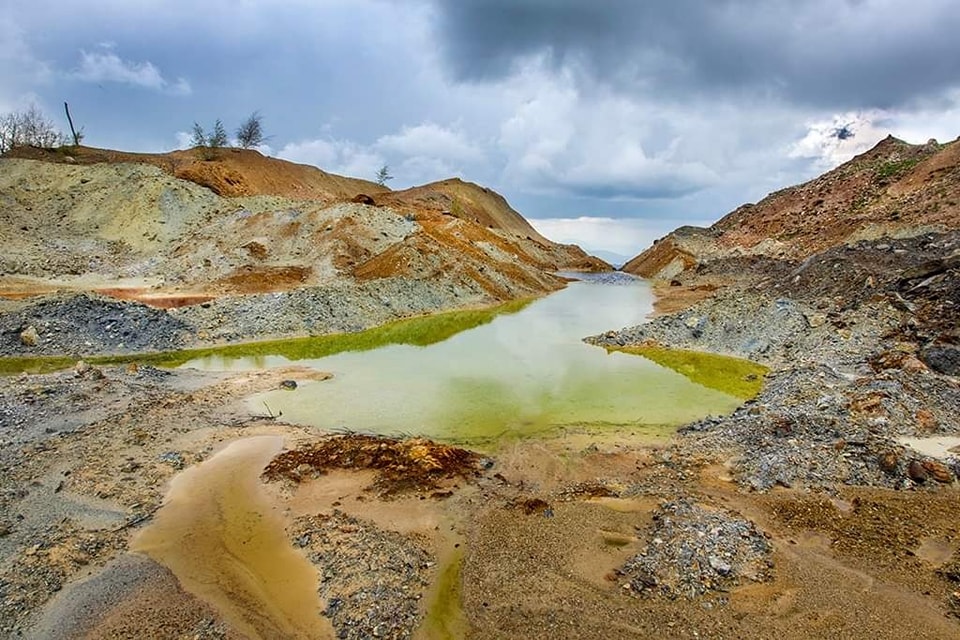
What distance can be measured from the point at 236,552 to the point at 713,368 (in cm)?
1591

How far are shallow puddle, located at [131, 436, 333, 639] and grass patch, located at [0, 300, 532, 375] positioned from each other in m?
9.88

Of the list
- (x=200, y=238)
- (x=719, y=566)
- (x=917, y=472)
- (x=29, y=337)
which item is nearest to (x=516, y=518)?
(x=719, y=566)

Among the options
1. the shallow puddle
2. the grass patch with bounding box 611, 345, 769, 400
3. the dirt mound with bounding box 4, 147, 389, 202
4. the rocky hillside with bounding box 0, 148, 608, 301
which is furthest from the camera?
the dirt mound with bounding box 4, 147, 389, 202

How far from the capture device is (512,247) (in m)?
51.9

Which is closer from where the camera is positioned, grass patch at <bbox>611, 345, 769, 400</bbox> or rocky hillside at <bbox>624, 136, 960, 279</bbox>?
grass patch at <bbox>611, 345, 769, 400</bbox>

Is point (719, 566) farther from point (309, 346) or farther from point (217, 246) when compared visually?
point (217, 246)

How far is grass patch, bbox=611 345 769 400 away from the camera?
16641mm

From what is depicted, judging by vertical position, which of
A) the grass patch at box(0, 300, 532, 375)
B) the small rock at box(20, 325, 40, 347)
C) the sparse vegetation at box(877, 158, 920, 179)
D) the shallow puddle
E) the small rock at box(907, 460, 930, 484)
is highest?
the sparse vegetation at box(877, 158, 920, 179)

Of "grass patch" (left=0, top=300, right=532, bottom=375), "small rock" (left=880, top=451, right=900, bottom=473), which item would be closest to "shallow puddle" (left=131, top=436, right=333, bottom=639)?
"small rock" (left=880, top=451, right=900, bottom=473)

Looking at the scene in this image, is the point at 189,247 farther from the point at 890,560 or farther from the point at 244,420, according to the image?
the point at 890,560

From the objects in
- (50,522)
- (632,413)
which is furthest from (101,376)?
(632,413)

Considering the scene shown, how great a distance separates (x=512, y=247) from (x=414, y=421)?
131 feet

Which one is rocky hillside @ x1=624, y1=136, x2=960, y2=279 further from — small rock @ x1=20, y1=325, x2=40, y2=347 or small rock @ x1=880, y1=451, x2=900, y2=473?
small rock @ x1=20, y1=325, x2=40, y2=347

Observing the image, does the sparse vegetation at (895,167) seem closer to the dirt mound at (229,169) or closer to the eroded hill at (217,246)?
the eroded hill at (217,246)
